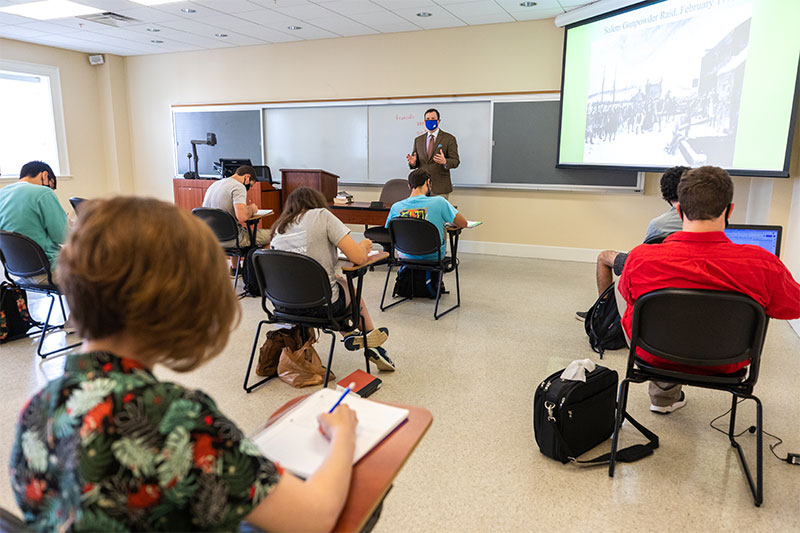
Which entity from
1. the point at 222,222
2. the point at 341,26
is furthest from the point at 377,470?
the point at 341,26

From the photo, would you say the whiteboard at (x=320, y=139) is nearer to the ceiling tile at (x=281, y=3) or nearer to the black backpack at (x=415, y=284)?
the ceiling tile at (x=281, y=3)

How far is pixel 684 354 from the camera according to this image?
191 cm

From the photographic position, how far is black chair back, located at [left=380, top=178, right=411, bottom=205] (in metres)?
6.03

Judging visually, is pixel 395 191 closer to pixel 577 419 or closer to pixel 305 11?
pixel 305 11

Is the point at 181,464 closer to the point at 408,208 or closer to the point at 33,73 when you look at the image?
the point at 408,208

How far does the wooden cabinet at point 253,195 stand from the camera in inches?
225

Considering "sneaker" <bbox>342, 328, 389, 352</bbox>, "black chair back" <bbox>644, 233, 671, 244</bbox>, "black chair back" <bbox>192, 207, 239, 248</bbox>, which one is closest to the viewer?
"black chair back" <bbox>644, 233, 671, 244</bbox>

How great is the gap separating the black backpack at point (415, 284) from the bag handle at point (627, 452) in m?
2.39

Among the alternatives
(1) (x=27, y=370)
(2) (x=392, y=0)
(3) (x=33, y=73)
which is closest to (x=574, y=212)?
(2) (x=392, y=0)

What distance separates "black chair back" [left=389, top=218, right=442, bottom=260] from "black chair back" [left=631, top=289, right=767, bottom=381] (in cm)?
203

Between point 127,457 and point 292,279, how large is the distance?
6.41ft

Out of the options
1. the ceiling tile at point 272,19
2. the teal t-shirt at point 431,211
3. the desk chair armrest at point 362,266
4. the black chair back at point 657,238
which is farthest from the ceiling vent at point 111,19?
the black chair back at point 657,238

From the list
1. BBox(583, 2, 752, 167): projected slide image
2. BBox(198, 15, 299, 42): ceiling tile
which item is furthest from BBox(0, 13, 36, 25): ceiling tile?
BBox(583, 2, 752, 167): projected slide image

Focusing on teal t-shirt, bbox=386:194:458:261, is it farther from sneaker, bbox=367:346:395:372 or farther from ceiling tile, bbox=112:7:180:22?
ceiling tile, bbox=112:7:180:22
